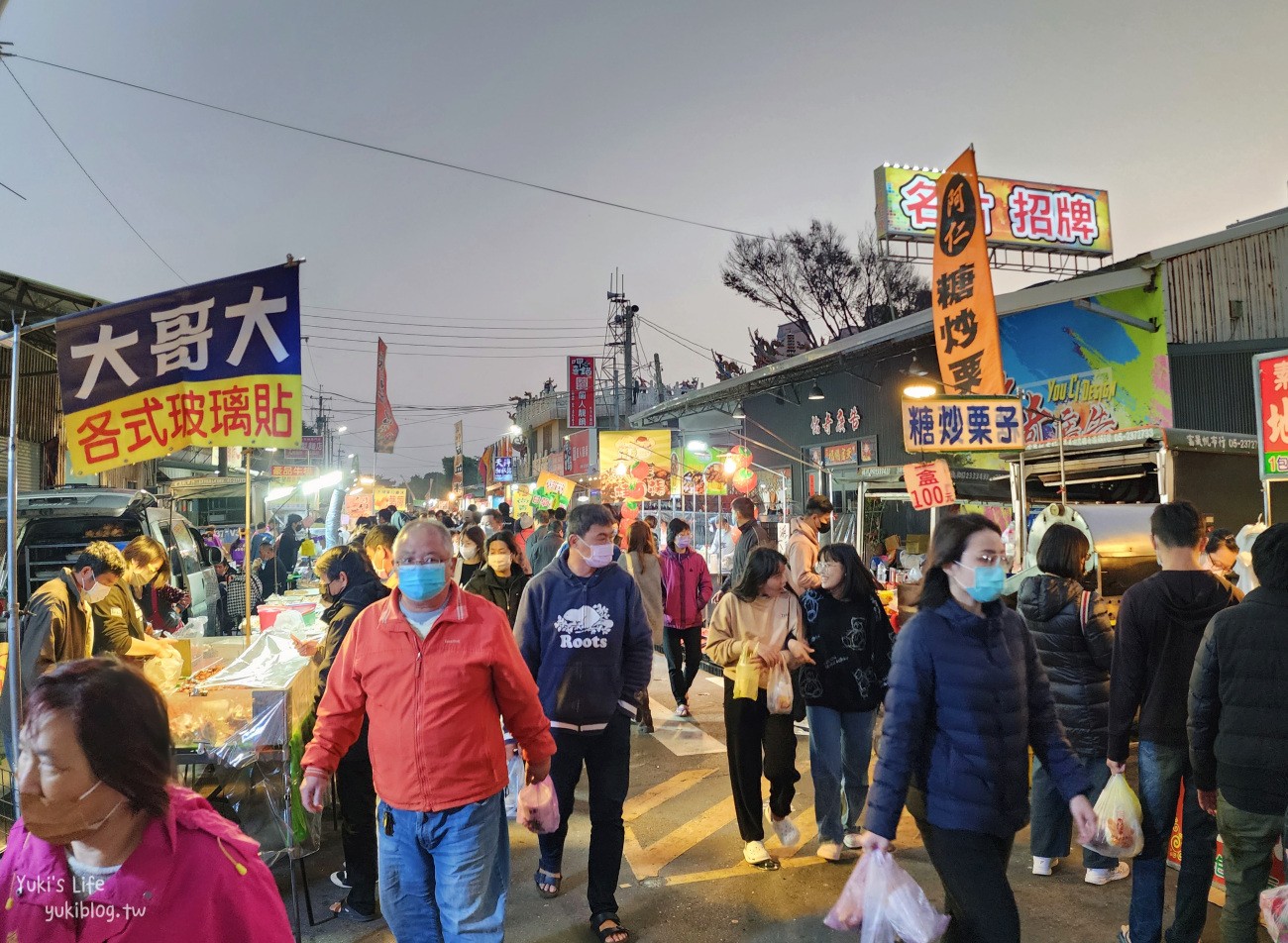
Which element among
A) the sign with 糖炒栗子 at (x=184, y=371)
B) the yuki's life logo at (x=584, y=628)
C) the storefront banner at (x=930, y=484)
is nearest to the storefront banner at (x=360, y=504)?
the storefront banner at (x=930, y=484)

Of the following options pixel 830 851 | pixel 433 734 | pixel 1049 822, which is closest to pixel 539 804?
pixel 433 734

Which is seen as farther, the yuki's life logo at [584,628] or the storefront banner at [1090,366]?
the storefront banner at [1090,366]

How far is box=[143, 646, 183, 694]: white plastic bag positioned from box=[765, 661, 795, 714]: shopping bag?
11.8 feet

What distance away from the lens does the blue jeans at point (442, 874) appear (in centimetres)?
314

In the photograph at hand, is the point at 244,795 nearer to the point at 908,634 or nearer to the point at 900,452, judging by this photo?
the point at 908,634

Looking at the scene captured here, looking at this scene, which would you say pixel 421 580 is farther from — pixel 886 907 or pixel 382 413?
pixel 382 413

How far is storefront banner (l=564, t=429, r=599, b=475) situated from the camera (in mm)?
29422

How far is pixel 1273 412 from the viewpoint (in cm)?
585

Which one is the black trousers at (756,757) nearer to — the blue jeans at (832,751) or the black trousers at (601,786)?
the blue jeans at (832,751)

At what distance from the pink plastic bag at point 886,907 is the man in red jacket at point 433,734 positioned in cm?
131

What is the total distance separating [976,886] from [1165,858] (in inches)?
59.1

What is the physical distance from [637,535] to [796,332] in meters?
21.1

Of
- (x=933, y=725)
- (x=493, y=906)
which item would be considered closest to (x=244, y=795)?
(x=493, y=906)

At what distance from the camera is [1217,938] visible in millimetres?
4133
